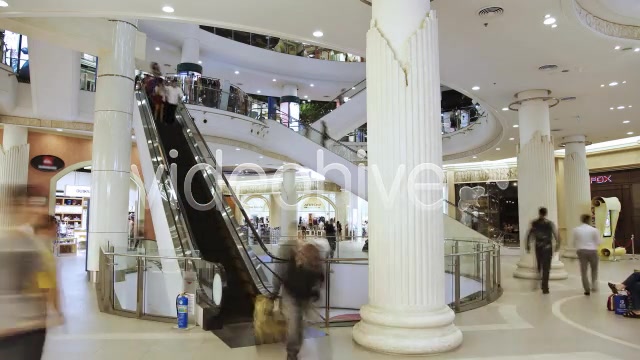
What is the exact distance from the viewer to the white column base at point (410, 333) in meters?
4.89

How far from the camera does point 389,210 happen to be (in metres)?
5.21

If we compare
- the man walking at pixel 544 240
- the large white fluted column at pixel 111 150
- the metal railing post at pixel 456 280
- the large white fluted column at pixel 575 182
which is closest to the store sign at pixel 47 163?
the large white fluted column at pixel 111 150

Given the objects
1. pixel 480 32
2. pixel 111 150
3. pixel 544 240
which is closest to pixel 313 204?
pixel 111 150

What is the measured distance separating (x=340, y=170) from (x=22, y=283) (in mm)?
15626

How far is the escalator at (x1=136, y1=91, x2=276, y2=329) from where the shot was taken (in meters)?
7.35

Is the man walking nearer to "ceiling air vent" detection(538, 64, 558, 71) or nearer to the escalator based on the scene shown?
"ceiling air vent" detection(538, 64, 558, 71)

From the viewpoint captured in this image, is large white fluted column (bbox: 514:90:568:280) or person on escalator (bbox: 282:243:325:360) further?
large white fluted column (bbox: 514:90:568:280)

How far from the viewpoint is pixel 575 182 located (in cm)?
1820

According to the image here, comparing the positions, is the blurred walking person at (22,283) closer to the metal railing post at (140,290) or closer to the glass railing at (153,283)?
the glass railing at (153,283)

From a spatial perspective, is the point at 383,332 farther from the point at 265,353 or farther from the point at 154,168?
the point at 154,168

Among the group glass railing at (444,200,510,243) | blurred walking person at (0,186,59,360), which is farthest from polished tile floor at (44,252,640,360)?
glass railing at (444,200,510,243)

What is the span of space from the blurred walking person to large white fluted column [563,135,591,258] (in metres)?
18.4

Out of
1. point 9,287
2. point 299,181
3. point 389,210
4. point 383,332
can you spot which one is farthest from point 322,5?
point 299,181

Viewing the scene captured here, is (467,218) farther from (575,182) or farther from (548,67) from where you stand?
(548,67)
